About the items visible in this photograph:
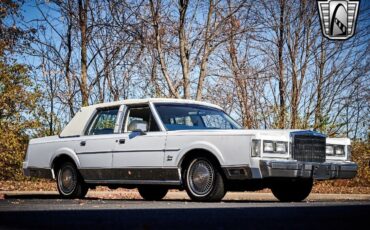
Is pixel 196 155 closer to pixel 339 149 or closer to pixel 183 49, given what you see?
pixel 339 149

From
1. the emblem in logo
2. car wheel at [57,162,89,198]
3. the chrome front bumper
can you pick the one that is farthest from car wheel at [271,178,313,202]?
the emblem in logo

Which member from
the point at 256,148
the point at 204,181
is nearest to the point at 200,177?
the point at 204,181

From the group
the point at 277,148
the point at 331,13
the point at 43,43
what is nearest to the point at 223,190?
the point at 277,148

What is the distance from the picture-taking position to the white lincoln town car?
9398mm

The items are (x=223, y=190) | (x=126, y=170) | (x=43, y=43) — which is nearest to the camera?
(x=223, y=190)

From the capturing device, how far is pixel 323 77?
22359mm

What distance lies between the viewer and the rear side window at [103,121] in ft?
37.8

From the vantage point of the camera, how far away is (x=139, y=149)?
1053cm

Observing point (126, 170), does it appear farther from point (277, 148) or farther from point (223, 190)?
point (277, 148)

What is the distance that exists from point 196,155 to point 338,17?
10268 mm

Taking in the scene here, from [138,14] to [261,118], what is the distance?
525cm

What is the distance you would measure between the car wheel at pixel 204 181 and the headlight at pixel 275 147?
819 mm

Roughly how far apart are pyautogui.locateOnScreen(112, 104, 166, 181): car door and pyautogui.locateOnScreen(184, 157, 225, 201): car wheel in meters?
0.62

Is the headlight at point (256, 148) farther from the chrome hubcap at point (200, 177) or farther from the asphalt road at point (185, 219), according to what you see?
the asphalt road at point (185, 219)
